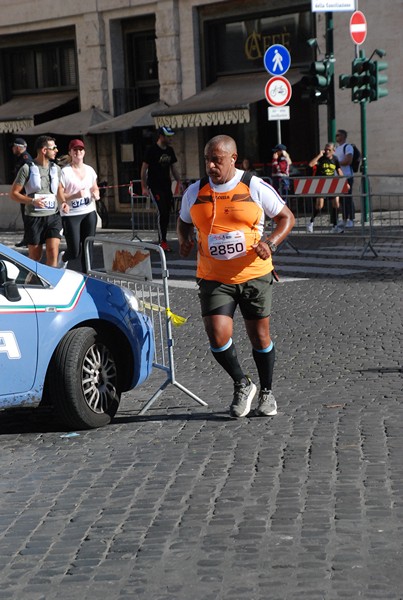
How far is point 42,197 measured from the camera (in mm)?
13859

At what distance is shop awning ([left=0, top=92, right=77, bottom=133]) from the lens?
1361 inches

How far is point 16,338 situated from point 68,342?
38cm

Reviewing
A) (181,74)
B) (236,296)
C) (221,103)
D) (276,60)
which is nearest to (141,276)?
(236,296)

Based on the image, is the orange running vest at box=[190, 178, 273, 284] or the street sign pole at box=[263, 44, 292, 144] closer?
the orange running vest at box=[190, 178, 273, 284]

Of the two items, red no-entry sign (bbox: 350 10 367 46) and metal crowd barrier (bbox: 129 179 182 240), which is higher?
Answer: red no-entry sign (bbox: 350 10 367 46)

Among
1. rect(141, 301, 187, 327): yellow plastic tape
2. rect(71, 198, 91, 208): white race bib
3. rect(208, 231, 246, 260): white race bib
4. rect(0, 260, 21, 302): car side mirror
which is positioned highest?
rect(208, 231, 246, 260): white race bib

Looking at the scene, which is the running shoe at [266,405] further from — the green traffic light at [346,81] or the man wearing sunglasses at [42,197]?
the green traffic light at [346,81]

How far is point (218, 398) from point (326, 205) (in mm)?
10091

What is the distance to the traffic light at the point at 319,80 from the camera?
24.0m

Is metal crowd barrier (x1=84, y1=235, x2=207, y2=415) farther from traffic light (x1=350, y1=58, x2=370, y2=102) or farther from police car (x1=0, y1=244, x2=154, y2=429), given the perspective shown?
traffic light (x1=350, y1=58, x2=370, y2=102)

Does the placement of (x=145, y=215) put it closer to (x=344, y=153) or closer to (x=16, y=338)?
(x=344, y=153)

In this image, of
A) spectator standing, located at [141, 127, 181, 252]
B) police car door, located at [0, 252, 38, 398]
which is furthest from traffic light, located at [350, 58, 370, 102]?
police car door, located at [0, 252, 38, 398]

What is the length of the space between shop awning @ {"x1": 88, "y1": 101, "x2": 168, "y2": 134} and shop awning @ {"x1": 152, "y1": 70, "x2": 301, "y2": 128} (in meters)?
0.81

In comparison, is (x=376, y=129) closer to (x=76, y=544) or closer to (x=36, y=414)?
(x=36, y=414)
